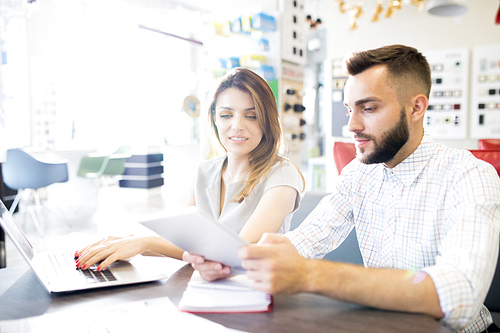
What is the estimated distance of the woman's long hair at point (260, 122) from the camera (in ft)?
4.88

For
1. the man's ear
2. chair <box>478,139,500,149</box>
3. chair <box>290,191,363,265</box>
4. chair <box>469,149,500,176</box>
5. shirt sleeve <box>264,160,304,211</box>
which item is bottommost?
chair <box>290,191,363,265</box>

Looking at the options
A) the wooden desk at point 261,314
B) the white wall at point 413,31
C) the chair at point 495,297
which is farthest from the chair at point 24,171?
the chair at point 495,297

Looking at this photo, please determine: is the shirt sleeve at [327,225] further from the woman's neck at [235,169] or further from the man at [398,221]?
the woman's neck at [235,169]

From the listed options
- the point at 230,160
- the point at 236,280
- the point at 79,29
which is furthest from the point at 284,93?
the point at 79,29

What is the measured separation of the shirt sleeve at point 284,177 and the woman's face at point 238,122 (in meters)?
0.14

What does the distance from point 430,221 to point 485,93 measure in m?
5.24

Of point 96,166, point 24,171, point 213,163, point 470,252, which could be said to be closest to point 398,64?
point 470,252

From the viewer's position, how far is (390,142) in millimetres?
1065

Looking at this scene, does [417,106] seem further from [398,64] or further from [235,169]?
[235,169]

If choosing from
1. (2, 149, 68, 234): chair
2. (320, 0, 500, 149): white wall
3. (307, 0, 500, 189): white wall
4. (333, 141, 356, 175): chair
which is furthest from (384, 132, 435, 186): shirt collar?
(320, 0, 500, 149): white wall

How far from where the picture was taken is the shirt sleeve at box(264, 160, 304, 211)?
4.67 feet

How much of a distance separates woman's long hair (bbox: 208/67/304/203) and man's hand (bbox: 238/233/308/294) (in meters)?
0.71

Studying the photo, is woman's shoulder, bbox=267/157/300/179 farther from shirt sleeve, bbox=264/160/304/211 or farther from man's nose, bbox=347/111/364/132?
man's nose, bbox=347/111/364/132

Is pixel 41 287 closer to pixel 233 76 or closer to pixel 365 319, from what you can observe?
pixel 365 319
